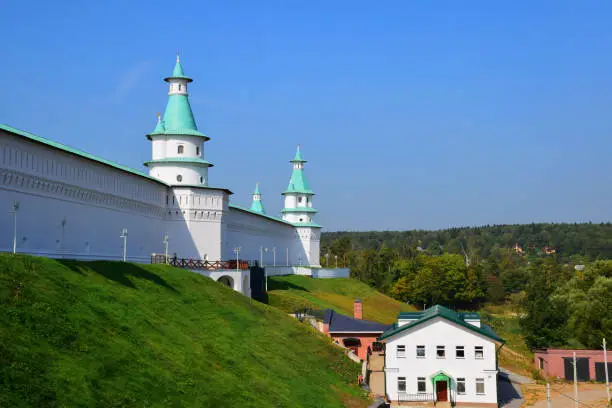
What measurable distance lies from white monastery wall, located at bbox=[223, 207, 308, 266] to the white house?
2374cm

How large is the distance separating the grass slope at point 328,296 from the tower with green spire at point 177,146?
10.1m

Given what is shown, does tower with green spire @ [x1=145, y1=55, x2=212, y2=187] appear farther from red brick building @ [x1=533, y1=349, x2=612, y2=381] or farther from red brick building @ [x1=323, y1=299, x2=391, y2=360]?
red brick building @ [x1=533, y1=349, x2=612, y2=381]

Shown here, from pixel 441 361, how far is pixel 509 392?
5.50 metres

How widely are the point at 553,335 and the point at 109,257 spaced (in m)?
30.1

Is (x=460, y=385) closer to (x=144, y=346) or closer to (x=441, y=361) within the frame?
(x=441, y=361)

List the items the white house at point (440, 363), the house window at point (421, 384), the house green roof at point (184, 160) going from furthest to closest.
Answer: the house green roof at point (184, 160) < the house window at point (421, 384) < the white house at point (440, 363)

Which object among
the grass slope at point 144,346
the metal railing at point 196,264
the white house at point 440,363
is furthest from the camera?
the metal railing at point 196,264

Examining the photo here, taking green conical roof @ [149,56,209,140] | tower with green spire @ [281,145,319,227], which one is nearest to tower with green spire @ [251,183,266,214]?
tower with green spire @ [281,145,319,227]

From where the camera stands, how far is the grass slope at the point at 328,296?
2340 inches

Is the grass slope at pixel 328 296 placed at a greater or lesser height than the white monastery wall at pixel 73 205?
lesser

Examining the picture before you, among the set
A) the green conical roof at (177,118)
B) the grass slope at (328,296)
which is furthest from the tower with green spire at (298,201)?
the green conical roof at (177,118)

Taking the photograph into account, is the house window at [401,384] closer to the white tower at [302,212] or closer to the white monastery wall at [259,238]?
the white monastery wall at [259,238]

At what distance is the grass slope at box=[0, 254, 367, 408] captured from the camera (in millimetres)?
19500

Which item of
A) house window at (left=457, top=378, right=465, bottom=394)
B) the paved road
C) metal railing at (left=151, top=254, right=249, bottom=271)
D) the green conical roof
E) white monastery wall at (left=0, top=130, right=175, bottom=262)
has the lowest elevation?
the paved road
